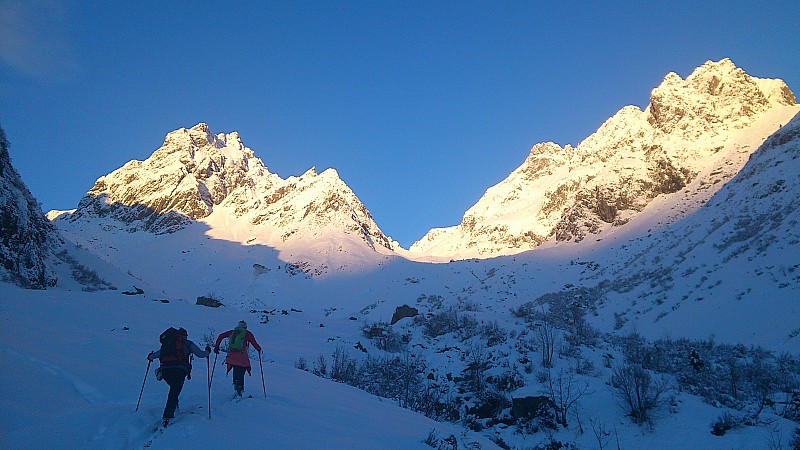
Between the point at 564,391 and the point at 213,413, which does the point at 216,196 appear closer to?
the point at 564,391

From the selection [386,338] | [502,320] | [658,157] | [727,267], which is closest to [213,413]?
[386,338]

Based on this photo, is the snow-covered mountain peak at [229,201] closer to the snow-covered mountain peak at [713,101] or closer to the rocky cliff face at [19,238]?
the rocky cliff face at [19,238]

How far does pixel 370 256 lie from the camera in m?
59.0

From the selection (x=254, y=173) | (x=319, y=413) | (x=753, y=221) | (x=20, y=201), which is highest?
(x=254, y=173)

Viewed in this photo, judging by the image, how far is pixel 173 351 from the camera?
632 centimetres

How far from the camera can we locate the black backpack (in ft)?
20.5

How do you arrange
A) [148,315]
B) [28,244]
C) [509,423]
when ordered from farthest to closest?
1. [28,244]
2. [148,315]
3. [509,423]

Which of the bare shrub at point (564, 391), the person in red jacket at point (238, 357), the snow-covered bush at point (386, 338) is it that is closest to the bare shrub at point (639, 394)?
the bare shrub at point (564, 391)

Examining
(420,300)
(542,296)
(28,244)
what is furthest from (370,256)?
(28,244)

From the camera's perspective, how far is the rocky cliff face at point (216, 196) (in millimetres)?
70875

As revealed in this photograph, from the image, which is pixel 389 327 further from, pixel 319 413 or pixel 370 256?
pixel 370 256

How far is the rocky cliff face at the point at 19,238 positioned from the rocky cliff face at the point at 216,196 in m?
40.4

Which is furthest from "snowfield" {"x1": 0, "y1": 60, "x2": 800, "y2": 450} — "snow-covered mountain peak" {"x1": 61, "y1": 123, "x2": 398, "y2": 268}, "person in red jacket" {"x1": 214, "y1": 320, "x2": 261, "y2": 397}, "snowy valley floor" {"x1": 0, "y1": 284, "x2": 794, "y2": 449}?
"snow-covered mountain peak" {"x1": 61, "y1": 123, "x2": 398, "y2": 268}

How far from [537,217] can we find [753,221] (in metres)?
39.6
